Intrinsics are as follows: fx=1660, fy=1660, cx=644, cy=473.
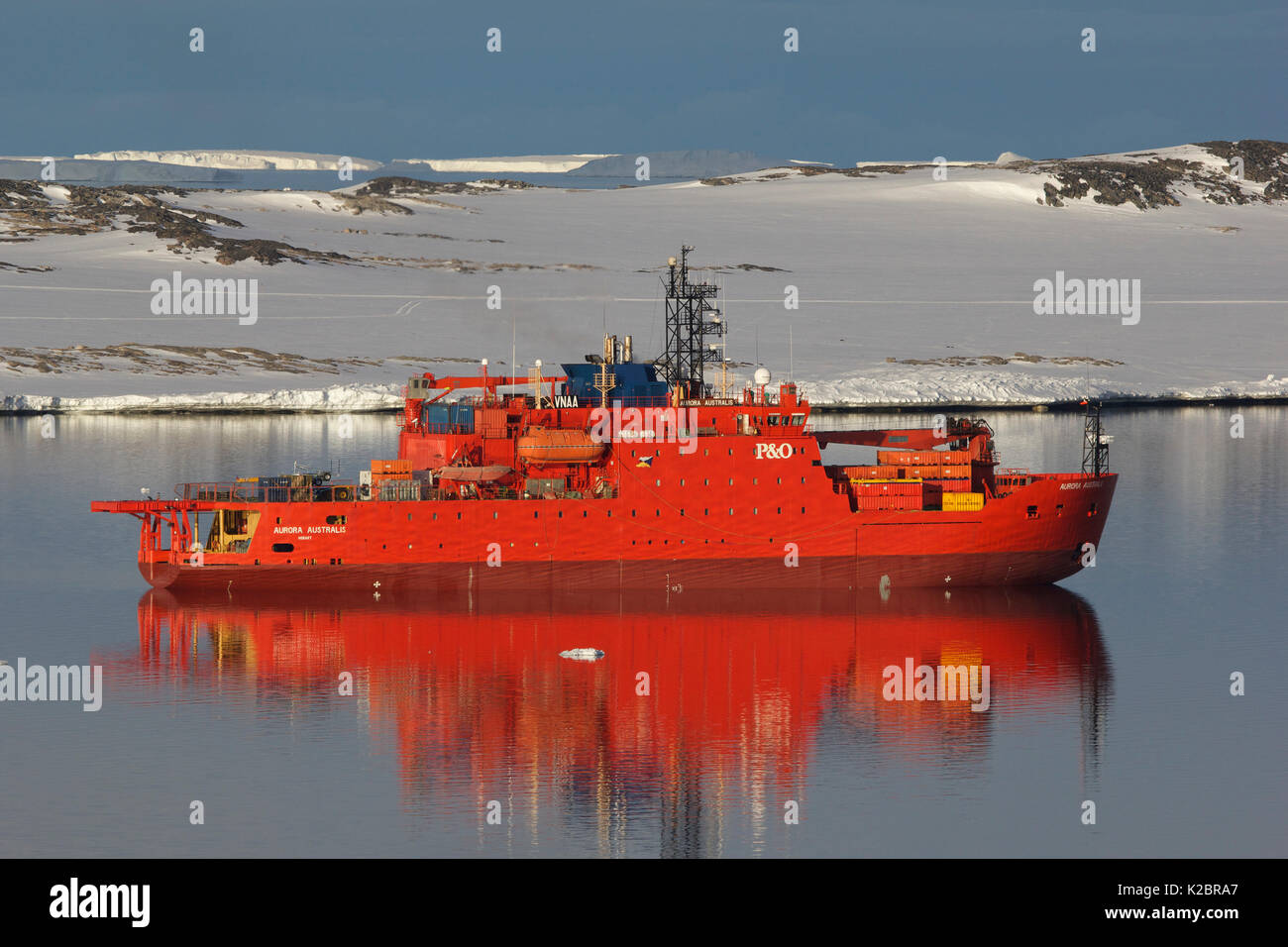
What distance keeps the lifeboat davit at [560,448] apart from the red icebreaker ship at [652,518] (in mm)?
49

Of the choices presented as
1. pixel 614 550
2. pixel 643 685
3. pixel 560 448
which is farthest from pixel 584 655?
pixel 560 448

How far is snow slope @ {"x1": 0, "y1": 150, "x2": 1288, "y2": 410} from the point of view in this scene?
348ft

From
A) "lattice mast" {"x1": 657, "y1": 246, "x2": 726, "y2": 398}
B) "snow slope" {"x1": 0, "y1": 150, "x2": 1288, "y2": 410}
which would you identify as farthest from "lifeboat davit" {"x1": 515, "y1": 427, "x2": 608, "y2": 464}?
"snow slope" {"x1": 0, "y1": 150, "x2": 1288, "y2": 410}

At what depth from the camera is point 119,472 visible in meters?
67.4

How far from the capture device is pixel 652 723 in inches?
1260

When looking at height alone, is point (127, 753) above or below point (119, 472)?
below

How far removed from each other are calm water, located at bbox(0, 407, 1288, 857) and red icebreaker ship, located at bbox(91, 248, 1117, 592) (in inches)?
40.5

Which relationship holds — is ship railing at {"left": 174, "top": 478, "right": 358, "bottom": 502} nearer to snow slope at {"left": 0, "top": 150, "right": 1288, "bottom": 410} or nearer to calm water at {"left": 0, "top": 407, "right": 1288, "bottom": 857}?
calm water at {"left": 0, "top": 407, "right": 1288, "bottom": 857}

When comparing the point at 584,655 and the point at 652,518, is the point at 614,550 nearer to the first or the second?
the point at 652,518

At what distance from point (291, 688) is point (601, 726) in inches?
281

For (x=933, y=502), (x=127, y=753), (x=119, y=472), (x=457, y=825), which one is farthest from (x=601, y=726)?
(x=119, y=472)

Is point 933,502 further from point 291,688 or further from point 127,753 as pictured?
point 127,753

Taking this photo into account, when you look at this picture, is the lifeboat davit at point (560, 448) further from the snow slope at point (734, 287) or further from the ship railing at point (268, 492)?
the snow slope at point (734, 287)
